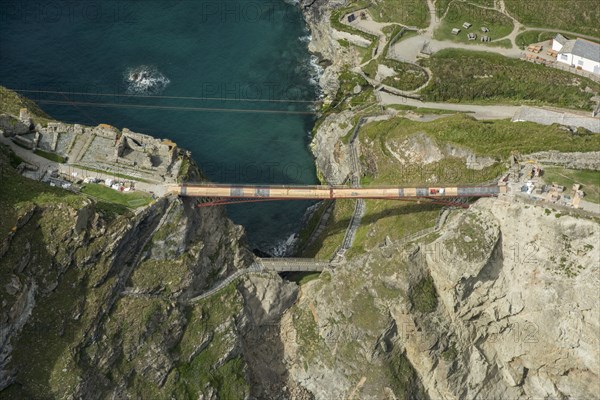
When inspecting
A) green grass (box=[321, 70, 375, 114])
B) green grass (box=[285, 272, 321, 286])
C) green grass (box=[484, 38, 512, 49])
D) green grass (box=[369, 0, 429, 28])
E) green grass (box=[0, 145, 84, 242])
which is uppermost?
green grass (box=[0, 145, 84, 242])

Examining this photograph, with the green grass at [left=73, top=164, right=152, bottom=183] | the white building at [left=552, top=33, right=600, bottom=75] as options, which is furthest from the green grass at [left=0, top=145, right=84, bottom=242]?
the white building at [left=552, top=33, right=600, bottom=75]

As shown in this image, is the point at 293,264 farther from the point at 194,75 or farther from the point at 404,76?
the point at 194,75

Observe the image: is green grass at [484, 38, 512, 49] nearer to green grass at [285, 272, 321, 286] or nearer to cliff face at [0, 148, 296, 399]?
green grass at [285, 272, 321, 286]

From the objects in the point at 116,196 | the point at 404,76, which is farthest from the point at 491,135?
the point at 116,196

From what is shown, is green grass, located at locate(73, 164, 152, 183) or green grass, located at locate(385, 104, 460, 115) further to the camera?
green grass, located at locate(385, 104, 460, 115)

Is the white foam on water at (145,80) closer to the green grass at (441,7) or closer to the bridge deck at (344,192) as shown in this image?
the bridge deck at (344,192)

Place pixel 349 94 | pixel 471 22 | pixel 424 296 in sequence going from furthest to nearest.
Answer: pixel 471 22
pixel 349 94
pixel 424 296

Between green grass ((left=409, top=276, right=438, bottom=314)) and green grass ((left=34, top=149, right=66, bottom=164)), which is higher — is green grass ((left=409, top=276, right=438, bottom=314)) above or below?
below
